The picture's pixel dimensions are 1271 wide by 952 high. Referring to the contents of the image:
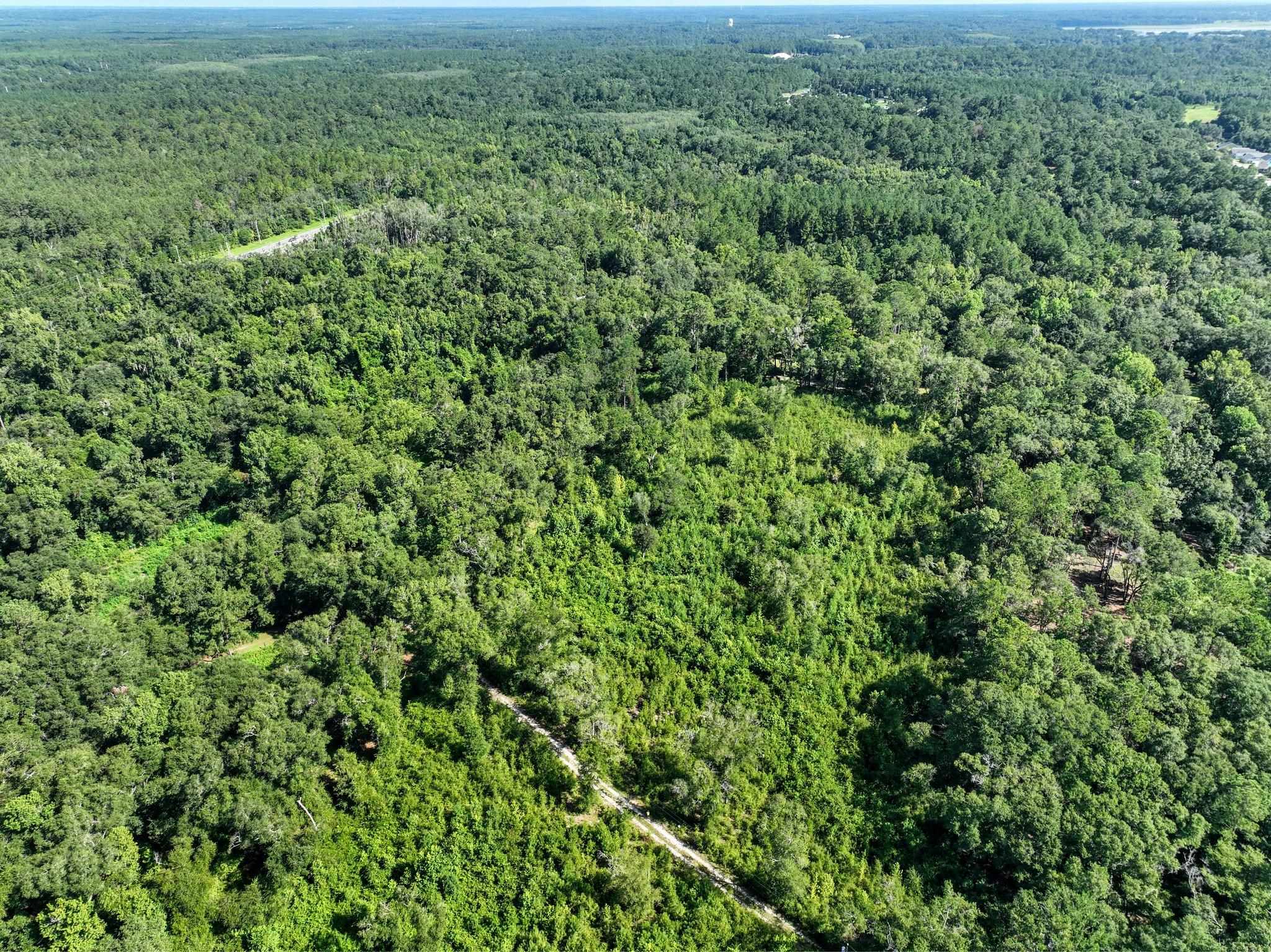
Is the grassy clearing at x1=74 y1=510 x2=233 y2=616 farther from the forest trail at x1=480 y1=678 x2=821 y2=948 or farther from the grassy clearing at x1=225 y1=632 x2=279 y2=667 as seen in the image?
the forest trail at x1=480 y1=678 x2=821 y2=948

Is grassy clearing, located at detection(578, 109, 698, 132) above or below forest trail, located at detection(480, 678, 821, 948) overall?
above

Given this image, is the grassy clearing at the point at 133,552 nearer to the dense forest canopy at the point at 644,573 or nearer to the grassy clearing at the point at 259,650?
the dense forest canopy at the point at 644,573

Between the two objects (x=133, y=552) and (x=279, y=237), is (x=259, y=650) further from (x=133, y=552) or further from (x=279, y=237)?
(x=279, y=237)

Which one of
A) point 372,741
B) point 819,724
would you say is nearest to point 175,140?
point 372,741

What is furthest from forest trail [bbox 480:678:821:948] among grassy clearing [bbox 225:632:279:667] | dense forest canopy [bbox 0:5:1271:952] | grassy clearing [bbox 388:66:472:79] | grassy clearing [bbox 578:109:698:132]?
grassy clearing [bbox 388:66:472:79]

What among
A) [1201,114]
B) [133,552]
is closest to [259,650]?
[133,552]
